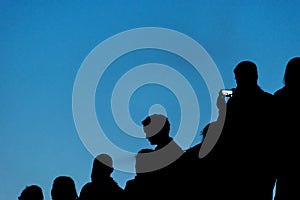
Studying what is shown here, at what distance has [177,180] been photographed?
183 inches

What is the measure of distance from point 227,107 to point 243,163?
637 millimetres

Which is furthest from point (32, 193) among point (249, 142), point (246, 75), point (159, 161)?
point (246, 75)

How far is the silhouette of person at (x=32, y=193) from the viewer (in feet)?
18.2

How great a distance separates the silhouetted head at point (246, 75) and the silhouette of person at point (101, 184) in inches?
80.2

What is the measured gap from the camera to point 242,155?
4.22 metres

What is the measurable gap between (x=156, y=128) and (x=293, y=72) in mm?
1699

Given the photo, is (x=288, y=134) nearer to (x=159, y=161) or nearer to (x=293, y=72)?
(x=293, y=72)

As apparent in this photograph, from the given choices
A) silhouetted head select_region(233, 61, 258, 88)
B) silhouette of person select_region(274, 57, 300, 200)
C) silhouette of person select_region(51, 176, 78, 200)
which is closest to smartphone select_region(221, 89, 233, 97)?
silhouetted head select_region(233, 61, 258, 88)

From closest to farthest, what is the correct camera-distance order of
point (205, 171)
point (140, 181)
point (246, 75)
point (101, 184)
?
point (205, 171)
point (246, 75)
point (140, 181)
point (101, 184)

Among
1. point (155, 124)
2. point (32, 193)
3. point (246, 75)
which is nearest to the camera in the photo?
point (246, 75)

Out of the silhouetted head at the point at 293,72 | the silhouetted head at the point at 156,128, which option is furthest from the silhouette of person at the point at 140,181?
the silhouetted head at the point at 293,72

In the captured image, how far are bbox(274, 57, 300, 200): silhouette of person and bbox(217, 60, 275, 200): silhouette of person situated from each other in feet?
0.26

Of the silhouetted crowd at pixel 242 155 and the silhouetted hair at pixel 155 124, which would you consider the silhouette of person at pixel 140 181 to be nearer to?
the silhouetted crowd at pixel 242 155

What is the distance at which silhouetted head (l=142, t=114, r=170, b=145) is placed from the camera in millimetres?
4992
